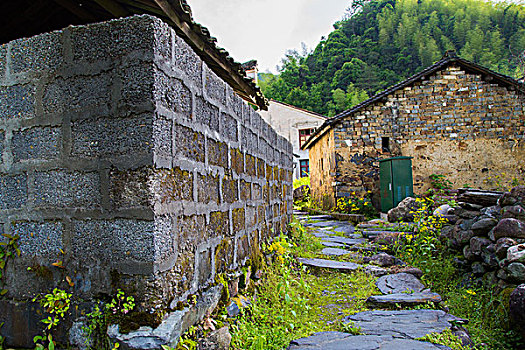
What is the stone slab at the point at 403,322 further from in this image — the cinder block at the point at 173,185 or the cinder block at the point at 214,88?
the cinder block at the point at 214,88

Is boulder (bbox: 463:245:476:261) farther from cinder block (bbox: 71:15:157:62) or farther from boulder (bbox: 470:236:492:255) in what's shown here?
cinder block (bbox: 71:15:157:62)

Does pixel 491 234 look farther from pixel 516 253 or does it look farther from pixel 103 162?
pixel 103 162

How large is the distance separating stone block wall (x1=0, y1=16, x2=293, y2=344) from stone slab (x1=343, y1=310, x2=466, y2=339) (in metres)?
1.65

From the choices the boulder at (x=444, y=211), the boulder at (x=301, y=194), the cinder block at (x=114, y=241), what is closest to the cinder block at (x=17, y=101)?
the cinder block at (x=114, y=241)

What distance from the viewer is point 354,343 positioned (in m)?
2.43

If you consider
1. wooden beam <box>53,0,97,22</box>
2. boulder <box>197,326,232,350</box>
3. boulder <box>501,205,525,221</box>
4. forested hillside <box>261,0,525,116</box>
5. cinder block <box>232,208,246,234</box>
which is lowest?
boulder <box>197,326,232,350</box>

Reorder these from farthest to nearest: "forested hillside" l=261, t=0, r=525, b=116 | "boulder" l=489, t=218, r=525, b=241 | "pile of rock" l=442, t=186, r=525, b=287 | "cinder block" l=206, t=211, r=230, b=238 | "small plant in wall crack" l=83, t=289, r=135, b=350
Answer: "forested hillside" l=261, t=0, r=525, b=116, "boulder" l=489, t=218, r=525, b=241, "pile of rock" l=442, t=186, r=525, b=287, "cinder block" l=206, t=211, r=230, b=238, "small plant in wall crack" l=83, t=289, r=135, b=350

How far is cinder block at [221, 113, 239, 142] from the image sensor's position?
2455mm

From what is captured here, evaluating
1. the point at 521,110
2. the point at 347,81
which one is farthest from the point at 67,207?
the point at 347,81

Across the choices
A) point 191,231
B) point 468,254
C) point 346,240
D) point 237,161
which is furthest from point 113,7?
point 346,240

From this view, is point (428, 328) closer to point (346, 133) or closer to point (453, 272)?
point (453, 272)

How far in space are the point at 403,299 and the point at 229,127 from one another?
241 cm

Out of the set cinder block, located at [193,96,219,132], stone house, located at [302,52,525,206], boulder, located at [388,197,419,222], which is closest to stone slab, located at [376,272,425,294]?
cinder block, located at [193,96,219,132]

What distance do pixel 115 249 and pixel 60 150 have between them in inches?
22.8
